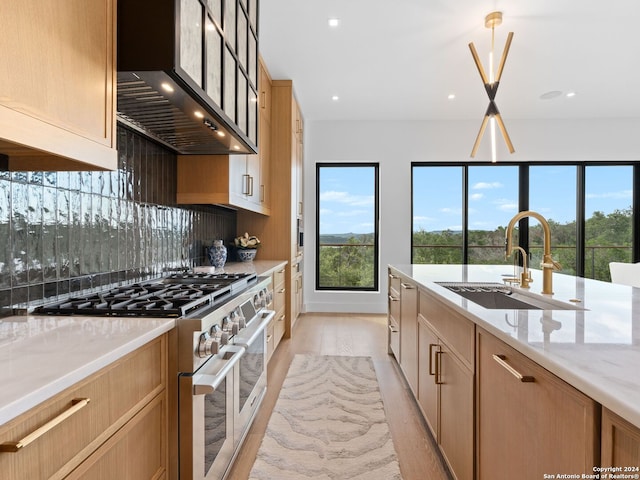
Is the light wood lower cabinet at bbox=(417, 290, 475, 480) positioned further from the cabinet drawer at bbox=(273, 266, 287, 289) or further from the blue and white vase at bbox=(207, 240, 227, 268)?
the blue and white vase at bbox=(207, 240, 227, 268)

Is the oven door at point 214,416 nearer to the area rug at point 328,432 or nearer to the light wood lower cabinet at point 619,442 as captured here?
the area rug at point 328,432

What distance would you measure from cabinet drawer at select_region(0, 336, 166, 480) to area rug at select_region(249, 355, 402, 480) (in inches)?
36.3

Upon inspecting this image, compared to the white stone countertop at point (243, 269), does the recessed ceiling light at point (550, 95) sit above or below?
above

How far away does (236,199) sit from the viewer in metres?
2.66

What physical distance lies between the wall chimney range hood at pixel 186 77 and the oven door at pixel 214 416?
109 centimetres

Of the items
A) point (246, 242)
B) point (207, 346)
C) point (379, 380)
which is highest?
point (246, 242)

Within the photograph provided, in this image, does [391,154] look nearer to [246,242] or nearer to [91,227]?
[246,242]

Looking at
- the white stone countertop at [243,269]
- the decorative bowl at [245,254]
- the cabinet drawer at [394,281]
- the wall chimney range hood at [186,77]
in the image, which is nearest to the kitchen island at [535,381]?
the cabinet drawer at [394,281]

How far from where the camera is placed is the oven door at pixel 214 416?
1191mm

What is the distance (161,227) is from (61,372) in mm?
1678

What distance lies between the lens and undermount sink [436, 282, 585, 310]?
5.60ft

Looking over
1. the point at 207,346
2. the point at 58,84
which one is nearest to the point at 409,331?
the point at 207,346

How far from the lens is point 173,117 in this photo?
1.74 metres

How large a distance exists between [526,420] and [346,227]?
443 centimetres
